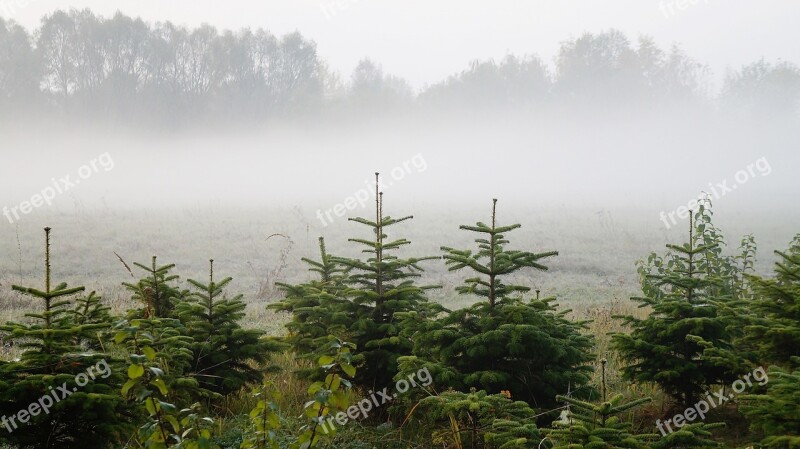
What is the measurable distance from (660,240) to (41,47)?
48.5 meters

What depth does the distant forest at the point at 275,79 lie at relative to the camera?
1864 inches

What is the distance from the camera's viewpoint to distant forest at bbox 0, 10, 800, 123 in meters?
47.3

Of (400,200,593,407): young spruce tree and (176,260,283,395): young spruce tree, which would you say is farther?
(176,260,283,395): young spruce tree

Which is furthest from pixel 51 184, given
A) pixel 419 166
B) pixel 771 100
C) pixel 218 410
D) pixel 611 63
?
pixel 771 100

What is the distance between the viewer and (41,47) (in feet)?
153

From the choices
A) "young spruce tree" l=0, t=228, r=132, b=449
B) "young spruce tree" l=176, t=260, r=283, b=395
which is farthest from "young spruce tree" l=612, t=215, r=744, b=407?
"young spruce tree" l=0, t=228, r=132, b=449

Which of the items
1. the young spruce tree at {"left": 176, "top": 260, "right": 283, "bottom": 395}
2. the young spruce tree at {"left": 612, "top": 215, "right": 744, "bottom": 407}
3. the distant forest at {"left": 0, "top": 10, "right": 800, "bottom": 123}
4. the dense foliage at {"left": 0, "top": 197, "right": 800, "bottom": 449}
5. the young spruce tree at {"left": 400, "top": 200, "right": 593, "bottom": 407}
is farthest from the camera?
the distant forest at {"left": 0, "top": 10, "right": 800, "bottom": 123}

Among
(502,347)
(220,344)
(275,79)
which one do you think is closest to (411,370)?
(502,347)

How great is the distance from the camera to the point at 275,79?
175 feet

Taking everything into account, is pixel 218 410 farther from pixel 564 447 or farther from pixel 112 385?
pixel 564 447

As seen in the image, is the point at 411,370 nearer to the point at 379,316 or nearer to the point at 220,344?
the point at 379,316

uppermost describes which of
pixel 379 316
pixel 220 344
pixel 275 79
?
pixel 275 79

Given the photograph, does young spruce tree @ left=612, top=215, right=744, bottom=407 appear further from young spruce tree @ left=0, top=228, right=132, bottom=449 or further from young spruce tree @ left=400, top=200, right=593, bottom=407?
young spruce tree @ left=0, top=228, right=132, bottom=449

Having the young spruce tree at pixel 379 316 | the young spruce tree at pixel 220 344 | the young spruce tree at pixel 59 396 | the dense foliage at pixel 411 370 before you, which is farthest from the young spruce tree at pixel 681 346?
Answer: the young spruce tree at pixel 59 396
